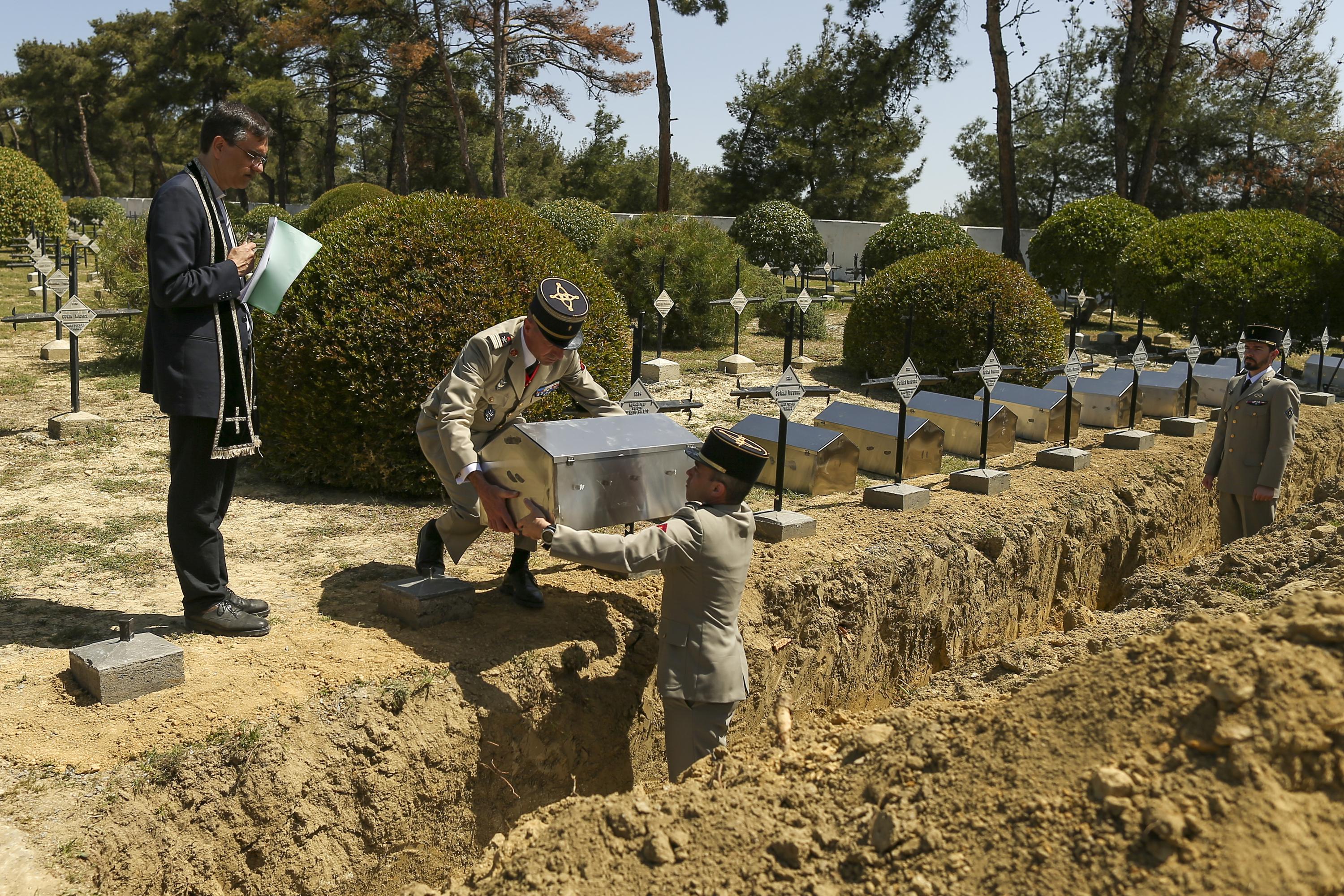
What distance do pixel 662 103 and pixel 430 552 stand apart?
22995 mm

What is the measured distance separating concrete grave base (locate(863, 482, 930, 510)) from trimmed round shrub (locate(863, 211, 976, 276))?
14591mm

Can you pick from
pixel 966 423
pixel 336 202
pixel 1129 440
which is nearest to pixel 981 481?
pixel 966 423

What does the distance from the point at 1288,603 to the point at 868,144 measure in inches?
1507

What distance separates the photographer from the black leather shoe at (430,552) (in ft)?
14.7

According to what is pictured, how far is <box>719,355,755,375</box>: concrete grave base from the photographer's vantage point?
40.0ft

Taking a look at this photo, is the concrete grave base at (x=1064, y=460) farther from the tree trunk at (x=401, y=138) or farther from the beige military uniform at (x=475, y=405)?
the tree trunk at (x=401, y=138)

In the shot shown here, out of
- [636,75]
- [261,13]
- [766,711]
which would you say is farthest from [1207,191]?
[766,711]

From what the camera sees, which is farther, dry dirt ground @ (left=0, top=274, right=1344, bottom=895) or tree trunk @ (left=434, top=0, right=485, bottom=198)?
tree trunk @ (left=434, top=0, right=485, bottom=198)

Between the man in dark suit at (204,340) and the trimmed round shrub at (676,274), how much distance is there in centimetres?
1006

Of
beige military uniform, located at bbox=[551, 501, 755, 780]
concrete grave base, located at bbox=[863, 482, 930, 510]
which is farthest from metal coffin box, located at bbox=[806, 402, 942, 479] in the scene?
beige military uniform, located at bbox=[551, 501, 755, 780]

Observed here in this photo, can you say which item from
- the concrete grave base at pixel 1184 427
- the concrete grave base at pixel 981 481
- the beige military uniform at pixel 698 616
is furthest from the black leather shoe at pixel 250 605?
the concrete grave base at pixel 1184 427

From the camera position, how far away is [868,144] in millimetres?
38781

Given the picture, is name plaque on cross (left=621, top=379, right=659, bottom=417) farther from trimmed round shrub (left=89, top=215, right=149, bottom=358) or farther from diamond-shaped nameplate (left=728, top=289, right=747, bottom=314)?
trimmed round shrub (left=89, top=215, right=149, bottom=358)

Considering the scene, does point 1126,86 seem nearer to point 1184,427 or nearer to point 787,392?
point 1184,427
